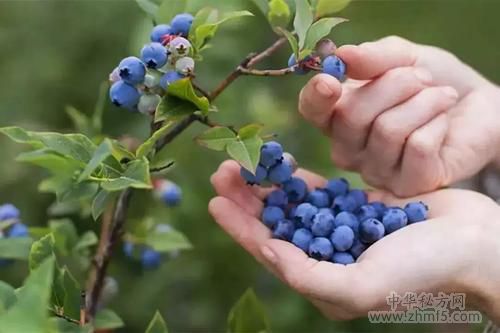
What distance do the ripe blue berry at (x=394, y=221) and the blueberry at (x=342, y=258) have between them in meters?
0.07

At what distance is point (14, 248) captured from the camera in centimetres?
104

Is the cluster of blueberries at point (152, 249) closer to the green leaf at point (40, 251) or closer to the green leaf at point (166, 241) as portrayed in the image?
the green leaf at point (166, 241)

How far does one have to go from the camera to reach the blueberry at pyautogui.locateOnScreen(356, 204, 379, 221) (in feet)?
3.28

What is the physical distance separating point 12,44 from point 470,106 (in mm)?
1164

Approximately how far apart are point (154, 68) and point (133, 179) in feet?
0.44

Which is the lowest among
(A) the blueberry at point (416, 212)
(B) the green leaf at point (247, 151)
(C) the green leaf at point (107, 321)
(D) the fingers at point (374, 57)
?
(C) the green leaf at point (107, 321)

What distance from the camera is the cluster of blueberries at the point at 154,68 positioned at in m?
0.89

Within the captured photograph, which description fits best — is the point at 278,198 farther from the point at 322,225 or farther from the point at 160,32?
the point at 160,32

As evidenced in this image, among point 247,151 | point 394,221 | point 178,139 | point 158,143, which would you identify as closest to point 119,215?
point 158,143

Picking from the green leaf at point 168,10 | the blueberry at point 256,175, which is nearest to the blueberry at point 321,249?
the blueberry at point 256,175

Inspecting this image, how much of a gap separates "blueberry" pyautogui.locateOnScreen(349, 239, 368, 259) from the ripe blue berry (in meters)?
0.03

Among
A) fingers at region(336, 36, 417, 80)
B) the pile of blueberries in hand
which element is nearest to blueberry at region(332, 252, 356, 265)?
the pile of blueberries in hand

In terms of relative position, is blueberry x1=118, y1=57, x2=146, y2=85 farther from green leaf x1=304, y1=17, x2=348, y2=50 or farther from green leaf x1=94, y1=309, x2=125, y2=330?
green leaf x1=94, y1=309, x2=125, y2=330

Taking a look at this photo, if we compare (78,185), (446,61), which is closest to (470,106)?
(446,61)
